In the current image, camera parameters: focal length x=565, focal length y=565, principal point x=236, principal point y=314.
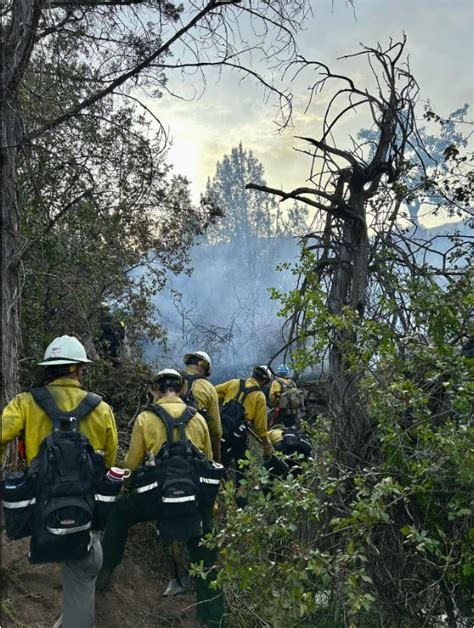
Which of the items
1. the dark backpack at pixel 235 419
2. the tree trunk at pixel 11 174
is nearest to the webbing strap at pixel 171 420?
the tree trunk at pixel 11 174

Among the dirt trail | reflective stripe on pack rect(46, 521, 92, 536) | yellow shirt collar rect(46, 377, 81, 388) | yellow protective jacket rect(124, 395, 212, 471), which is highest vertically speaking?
yellow shirt collar rect(46, 377, 81, 388)

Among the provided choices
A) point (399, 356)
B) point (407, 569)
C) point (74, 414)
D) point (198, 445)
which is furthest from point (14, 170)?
point (407, 569)

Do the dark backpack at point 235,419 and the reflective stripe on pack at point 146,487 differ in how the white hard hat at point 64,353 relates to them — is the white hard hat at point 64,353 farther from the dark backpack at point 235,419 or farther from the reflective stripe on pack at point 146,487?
the dark backpack at point 235,419

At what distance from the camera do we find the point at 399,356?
356cm

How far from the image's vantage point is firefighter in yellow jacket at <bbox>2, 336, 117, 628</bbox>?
10.9ft

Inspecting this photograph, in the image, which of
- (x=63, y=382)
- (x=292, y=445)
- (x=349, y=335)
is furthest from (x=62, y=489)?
(x=292, y=445)

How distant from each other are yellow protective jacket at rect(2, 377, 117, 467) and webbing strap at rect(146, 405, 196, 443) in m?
0.49

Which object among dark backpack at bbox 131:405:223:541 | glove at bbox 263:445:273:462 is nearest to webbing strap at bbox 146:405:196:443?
dark backpack at bbox 131:405:223:541

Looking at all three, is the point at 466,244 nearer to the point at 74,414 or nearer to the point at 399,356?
the point at 399,356

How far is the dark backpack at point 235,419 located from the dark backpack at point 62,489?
3.17m

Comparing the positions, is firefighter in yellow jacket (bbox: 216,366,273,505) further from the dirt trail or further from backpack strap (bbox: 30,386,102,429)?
backpack strap (bbox: 30,386,102,429)

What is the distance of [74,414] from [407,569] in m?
2.23

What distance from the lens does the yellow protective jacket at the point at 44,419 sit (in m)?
3.28

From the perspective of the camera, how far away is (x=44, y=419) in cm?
331
